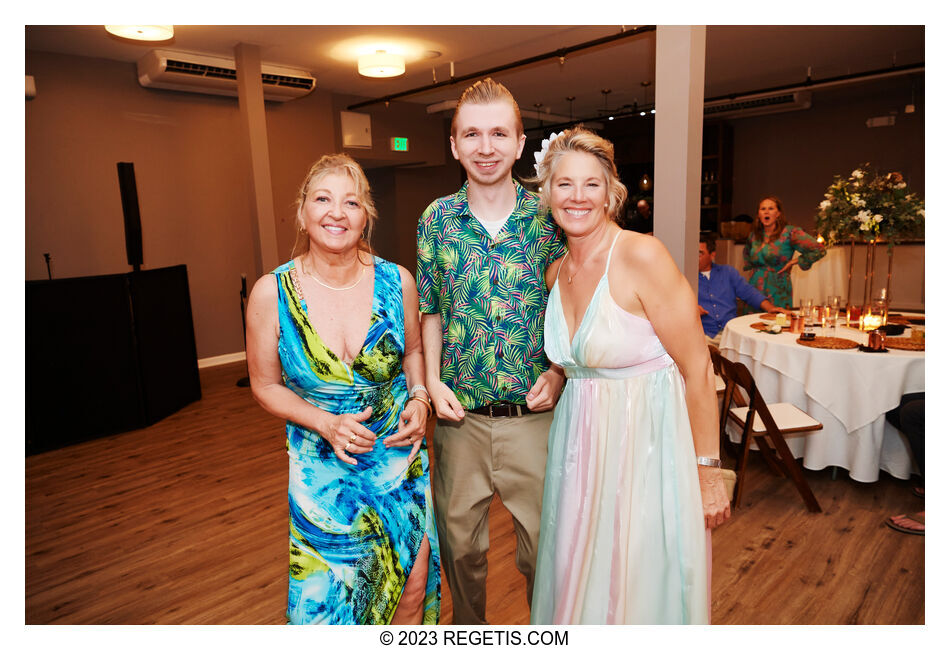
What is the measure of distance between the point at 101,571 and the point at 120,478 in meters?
1.26

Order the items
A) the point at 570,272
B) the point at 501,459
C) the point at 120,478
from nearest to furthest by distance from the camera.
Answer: the point at 570,272 → the point at 501,459 → the point at 120,478

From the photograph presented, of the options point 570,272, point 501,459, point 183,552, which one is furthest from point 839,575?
point 183,552

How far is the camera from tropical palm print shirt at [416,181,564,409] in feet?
5.91

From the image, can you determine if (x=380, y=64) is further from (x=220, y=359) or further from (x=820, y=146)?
(x=820, y=146)

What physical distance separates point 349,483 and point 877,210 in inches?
167

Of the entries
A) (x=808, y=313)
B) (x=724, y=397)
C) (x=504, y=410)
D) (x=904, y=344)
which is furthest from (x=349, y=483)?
(x=808, y=313)

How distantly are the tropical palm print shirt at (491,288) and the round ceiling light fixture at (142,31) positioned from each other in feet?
13.3

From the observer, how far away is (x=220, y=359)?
306 inches

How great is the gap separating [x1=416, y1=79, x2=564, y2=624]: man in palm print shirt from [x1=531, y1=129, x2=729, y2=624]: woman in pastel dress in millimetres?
163

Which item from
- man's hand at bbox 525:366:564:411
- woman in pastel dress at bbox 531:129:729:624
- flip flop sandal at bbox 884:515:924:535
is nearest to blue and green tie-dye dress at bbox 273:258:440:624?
man's hand at bbox 525:366:564:411

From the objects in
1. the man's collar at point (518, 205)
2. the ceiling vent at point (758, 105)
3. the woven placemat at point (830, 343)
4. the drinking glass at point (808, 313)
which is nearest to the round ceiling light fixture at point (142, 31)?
the man's collar at point (518, 205)
